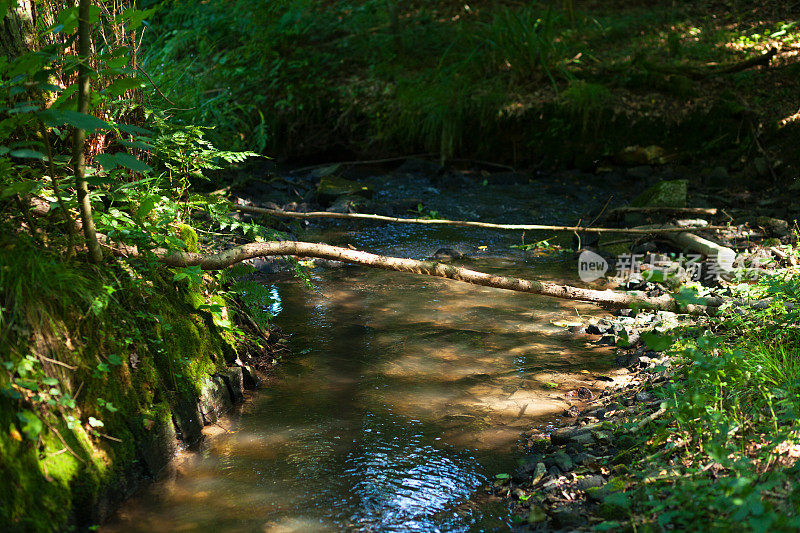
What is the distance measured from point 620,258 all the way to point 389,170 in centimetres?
423

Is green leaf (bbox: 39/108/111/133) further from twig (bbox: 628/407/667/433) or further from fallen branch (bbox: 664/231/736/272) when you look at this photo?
fallen branch (bbox: 664/231/736/272)

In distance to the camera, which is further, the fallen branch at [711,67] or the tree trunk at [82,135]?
the fallen branch at [711,67]

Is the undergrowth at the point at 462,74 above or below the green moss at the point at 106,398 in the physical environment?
above

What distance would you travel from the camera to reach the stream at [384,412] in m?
2.44

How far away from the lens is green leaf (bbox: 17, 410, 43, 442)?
2.08 m

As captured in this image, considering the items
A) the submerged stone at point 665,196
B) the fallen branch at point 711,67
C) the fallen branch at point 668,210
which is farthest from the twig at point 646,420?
the fallen branch at point 711,67

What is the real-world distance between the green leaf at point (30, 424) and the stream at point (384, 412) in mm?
469

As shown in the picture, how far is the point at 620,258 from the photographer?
5.58m

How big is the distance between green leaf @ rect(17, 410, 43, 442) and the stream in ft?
1.54

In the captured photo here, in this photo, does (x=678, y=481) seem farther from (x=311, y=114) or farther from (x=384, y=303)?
(x=311, y=114)

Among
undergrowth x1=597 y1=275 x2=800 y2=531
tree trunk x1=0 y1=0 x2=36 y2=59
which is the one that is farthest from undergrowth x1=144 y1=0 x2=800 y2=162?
undergrowth x1=597 y1=275 x2=800 y2=531

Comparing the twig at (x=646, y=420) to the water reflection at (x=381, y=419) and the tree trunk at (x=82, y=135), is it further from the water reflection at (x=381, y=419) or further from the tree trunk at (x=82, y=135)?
the tree trunk at (x=82, y=135)

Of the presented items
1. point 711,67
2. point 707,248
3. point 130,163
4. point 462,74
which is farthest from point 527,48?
point 130,163

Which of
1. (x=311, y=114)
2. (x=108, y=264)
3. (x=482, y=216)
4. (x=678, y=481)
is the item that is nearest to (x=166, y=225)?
(x=108, y=264)
